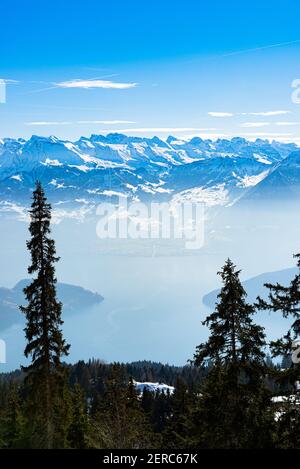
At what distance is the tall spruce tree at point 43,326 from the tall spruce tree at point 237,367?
721 centimetres

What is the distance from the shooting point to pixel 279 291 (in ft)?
66.9

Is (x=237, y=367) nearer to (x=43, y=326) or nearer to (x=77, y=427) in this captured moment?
(x=43, y=326)

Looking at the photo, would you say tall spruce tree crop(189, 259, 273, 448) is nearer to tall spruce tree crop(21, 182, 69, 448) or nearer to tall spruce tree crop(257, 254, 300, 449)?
tall spruce tree crop(257, 254, 300, 449)

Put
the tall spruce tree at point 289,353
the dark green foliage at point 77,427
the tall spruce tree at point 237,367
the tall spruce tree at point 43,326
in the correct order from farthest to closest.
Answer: the dark green foliage at point 77,427 < the tall spruce tree at point 43,326 < the tall spruce tree at point 237,367 < the tall spruce tree at point 289,353

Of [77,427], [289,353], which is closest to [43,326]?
[289,353]

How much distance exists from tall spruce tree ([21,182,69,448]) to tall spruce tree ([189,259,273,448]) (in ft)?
23.7

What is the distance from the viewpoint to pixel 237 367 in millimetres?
21891

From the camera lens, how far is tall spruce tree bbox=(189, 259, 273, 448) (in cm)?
2198

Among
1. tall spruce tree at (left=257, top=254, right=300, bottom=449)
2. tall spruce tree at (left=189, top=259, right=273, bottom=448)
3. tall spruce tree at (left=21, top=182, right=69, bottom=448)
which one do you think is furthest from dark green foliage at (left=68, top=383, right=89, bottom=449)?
tall spruce tree at (left=257, top=254, right=300, bottom=449)

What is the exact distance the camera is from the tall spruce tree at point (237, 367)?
21984mm

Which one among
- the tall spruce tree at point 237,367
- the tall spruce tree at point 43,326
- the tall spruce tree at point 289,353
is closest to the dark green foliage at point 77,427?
the tall spruce tree at point 43,326

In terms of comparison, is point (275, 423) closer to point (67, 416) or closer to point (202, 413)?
point (202, 413)

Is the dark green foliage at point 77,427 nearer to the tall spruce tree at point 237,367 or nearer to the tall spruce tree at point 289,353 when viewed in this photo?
the tall spruce tree at point 237,367

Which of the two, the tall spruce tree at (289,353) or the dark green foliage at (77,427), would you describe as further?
the dark green foliage at (77,427)
